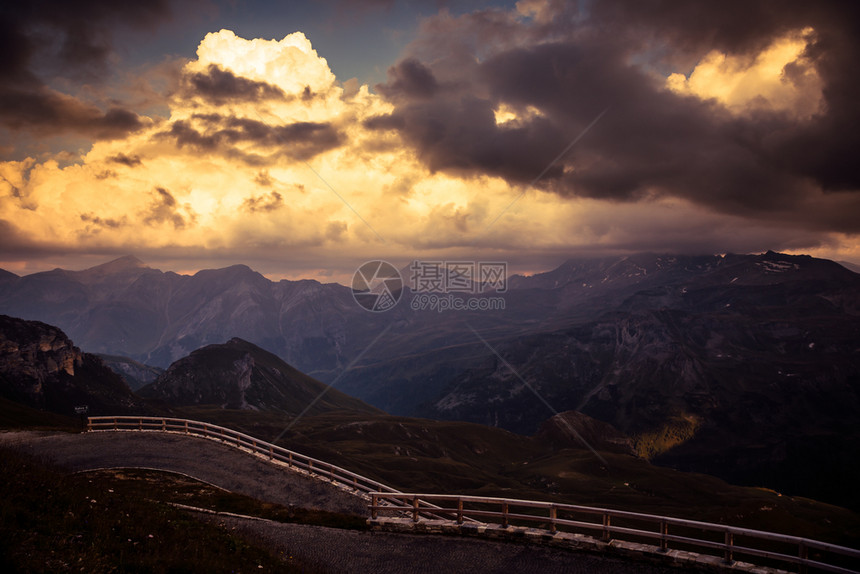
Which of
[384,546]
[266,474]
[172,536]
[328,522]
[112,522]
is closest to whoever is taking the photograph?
[112,522]

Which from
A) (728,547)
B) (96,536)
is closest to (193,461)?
(96,536)

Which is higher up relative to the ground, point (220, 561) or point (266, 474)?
point (220, 561)

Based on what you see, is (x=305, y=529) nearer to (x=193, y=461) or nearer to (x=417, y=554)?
(x=417, y=554)

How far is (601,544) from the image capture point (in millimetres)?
20203

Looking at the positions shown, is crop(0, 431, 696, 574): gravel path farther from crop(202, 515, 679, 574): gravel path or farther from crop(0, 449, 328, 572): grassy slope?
crop(0, 449, 328, 572): grassy slope

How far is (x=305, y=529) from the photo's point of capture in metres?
25.5

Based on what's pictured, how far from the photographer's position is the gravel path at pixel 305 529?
65.7 ft

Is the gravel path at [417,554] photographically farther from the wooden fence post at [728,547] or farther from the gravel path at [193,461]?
the gravel path at [193,461]

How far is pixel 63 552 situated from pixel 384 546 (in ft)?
42.5

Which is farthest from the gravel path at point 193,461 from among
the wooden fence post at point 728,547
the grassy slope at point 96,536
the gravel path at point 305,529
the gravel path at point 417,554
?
the wooden fence post at point 728,547

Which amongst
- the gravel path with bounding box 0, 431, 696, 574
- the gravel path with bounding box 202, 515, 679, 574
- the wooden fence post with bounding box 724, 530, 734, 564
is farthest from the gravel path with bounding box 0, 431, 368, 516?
the wooden fence post with bounding box 724, 530, 734, 564

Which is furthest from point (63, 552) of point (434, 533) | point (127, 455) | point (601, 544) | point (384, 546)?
point (127, 455)

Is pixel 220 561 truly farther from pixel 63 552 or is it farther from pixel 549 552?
pixel 549 552

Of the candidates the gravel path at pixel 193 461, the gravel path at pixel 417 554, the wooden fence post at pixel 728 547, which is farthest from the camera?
the gravel path at pixel 193 461
